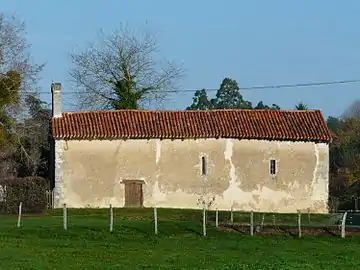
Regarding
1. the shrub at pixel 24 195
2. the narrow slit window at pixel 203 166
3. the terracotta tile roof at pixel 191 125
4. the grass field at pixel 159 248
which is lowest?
the grass field at pixel 159 248

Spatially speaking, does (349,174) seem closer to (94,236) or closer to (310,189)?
(310,189)

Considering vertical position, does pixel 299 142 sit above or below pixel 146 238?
above

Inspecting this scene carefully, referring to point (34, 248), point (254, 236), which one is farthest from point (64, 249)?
point (254, 236)

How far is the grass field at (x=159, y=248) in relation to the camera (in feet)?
73.5

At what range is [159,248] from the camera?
2786 centimetres

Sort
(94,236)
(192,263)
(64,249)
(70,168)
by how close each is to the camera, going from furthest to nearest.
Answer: (70,168) → (94,236) → (64,249) → (192,263)

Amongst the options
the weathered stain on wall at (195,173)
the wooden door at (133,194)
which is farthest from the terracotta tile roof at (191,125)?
the wooden door at (133,194)

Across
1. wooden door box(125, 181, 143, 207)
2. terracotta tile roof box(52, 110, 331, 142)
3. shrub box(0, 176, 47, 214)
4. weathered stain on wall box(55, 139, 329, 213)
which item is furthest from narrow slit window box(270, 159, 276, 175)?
shrub box(0, 176, 47, 214)

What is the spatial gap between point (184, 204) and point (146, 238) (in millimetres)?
21530

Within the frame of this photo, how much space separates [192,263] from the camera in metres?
22.6

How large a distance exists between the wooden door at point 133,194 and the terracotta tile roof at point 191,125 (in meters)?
2.97

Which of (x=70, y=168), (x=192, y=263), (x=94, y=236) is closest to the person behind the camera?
(x=192, y=263)

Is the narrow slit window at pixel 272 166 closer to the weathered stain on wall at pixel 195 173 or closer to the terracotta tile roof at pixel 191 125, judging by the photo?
the weathered stain on wall at pixel 195 173

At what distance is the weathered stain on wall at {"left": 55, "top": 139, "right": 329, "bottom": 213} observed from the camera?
53344 millimetres
